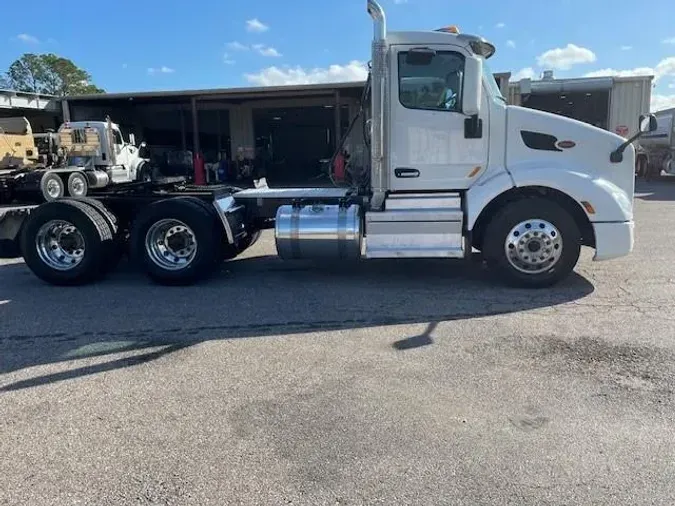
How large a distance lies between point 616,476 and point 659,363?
182cm

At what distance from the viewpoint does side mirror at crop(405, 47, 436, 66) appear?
644cm

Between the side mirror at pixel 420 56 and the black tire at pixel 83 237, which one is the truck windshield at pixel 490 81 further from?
the black tire at pixel 83 237

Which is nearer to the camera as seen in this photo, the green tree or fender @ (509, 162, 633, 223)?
fender @ (509, 162, 633, 223)

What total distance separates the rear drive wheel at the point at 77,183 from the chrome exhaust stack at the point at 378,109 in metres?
16.2

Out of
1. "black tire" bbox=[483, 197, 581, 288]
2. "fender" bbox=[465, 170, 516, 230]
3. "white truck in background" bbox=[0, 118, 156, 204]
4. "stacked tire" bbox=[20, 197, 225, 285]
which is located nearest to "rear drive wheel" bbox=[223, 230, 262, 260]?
"stacked tire" bbox=[20, 197, 225, 285]

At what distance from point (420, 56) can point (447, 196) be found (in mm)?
1661

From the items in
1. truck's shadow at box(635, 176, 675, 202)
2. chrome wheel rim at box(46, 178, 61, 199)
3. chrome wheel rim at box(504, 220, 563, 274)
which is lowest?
truck's shadow at box(635, 176, 675, 202)

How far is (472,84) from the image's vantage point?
6.35 metres

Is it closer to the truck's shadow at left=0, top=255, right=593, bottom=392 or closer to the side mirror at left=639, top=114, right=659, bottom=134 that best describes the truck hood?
the side mirror at left=639, top=114, right=659, bottom=134

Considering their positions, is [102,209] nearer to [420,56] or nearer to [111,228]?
[111,228]

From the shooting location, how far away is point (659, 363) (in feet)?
14.3

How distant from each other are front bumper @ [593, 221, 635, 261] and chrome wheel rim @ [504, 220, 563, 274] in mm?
417

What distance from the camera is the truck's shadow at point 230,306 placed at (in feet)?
16.3

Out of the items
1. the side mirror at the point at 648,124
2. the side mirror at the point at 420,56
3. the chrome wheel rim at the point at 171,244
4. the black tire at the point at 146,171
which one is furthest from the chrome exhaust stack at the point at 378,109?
the black tire at the point at 146,171
